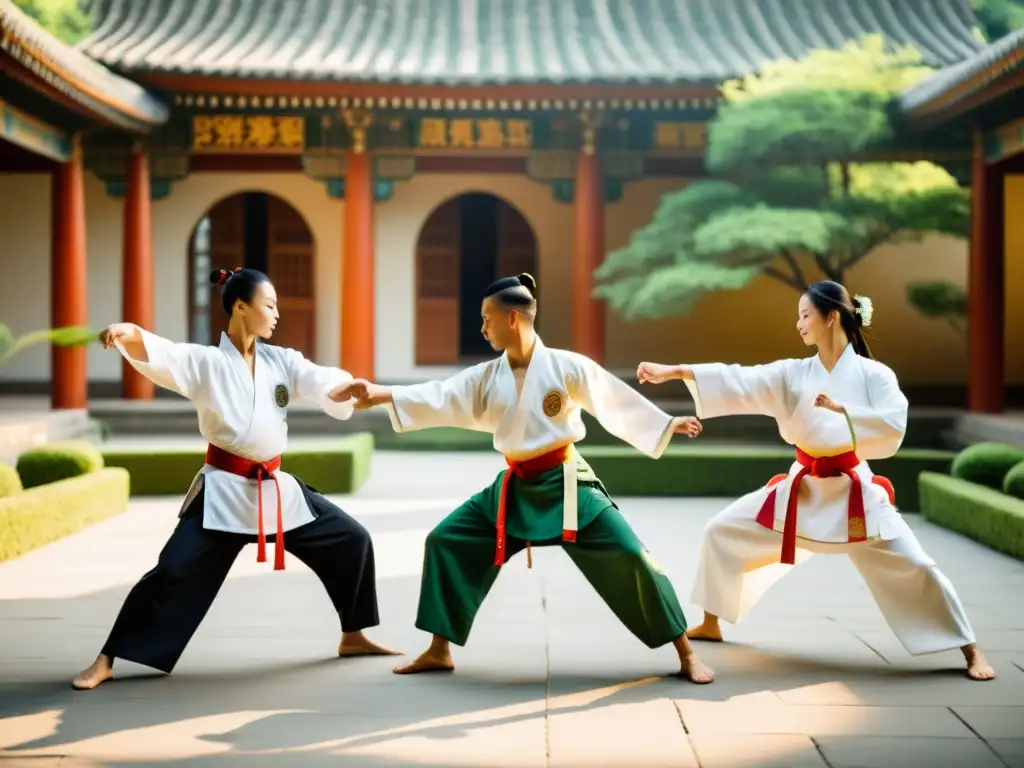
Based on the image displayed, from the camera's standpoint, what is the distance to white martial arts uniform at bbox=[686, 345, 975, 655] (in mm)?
4137

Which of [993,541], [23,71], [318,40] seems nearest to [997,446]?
[993,541]

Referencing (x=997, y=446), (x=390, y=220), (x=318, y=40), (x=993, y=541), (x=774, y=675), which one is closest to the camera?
(x=774, y=675)

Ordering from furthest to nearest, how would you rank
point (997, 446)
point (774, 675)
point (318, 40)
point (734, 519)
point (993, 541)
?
point (318, 40) → point (997, 446) → point (993, 541) → point (734, 519) → point (774, 675)

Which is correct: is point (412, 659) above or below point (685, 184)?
below

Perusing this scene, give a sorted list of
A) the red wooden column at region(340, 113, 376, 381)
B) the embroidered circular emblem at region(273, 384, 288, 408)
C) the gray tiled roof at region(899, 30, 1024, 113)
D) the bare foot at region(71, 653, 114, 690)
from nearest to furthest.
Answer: the bare foot at region(71, 653, 114, 690) < the embroidered circular emblem at region(273, 384, 288, 408) < the gray tiled roof at region(899, 30, 1024, 113) < the red wooden column at region(340, 113, 376, 381)

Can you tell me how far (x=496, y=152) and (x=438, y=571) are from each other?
10.1 metres

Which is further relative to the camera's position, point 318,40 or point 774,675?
point 318,40

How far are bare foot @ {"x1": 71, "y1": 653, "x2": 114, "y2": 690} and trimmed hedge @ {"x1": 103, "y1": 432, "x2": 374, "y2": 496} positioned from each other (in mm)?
5126

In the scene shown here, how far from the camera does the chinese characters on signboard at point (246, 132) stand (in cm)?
1358

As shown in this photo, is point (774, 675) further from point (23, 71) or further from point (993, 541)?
point (23, 71)

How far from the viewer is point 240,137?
13625 millimetres

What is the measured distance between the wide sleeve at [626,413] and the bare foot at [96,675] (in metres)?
1.78

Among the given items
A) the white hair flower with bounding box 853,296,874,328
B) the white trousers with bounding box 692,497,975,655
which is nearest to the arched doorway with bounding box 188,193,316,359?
the white trousers with bounding box 692,497,975,655

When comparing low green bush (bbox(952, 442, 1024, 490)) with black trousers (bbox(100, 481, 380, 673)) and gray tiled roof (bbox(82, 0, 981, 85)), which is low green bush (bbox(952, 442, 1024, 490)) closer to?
black trousers (bbox(100, 481, 380, 673))
